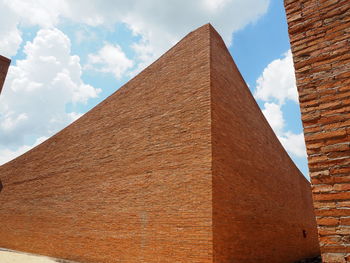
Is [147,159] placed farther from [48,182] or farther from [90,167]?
[48,182]

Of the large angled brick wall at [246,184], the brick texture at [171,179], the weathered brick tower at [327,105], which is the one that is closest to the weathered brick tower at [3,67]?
the brick texture at [171,179]

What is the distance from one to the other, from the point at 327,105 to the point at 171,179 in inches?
194

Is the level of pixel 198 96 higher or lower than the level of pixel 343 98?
higher

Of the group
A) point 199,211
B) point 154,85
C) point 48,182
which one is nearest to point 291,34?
point 199,211

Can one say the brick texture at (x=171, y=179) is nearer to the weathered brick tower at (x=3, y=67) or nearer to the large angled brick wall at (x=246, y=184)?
the large angled brick wall at (x=246, y=184)

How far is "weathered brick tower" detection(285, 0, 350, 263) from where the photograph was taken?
2.01 m

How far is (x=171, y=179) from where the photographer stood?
22.3 feet

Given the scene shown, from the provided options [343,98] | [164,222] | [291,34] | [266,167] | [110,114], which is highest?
[110,114]

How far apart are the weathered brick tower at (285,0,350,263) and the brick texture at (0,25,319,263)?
3.92 m

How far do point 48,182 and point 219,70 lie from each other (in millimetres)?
7878

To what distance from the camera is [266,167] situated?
9.71m

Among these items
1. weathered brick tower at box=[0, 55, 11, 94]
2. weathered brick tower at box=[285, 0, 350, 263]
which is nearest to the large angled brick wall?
weathered brick tower at box=[285, 0, 350, 263]

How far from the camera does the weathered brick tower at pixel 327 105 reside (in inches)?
79.3

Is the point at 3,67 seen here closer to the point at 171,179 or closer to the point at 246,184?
the point at 171,179
